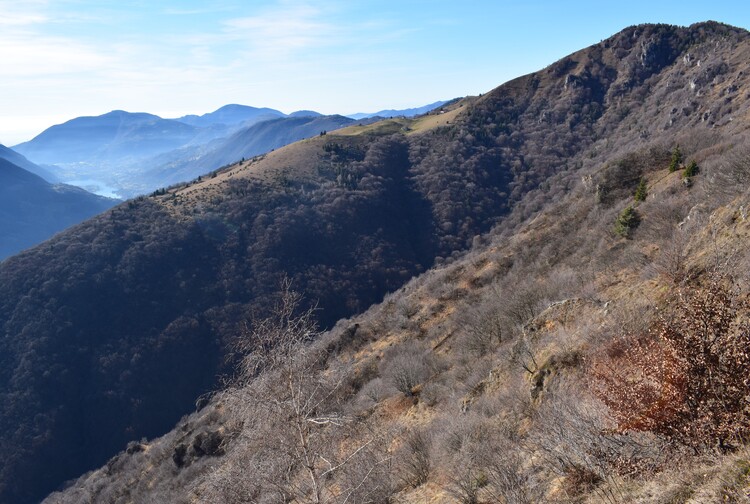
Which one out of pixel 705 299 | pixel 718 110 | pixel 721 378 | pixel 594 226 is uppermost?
pixel 718 110

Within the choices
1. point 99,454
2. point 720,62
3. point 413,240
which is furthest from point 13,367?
point 720,62

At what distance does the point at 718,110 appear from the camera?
65375 mm

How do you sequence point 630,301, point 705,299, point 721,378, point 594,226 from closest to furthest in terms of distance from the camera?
point 721,378, point 705,299, point 630,301, point 594,226

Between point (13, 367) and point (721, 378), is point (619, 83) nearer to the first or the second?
point (721, 378)

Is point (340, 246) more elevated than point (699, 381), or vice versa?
point (699, 381)

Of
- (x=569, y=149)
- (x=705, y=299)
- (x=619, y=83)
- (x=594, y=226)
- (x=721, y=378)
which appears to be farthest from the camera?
(x=619, y=83)

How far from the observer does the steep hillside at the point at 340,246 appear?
32000mm

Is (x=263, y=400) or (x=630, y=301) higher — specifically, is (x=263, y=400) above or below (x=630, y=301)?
above

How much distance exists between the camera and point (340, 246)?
8531cm

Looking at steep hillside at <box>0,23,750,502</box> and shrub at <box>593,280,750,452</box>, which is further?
steep hillside at <box>0,23,750,502</box>

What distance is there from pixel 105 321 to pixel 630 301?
80.8 m

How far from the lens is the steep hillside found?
32000mm

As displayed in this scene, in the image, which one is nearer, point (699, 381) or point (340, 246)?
point (699, 381)

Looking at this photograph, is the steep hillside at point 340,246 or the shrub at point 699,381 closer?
the shrub at point 699,381
